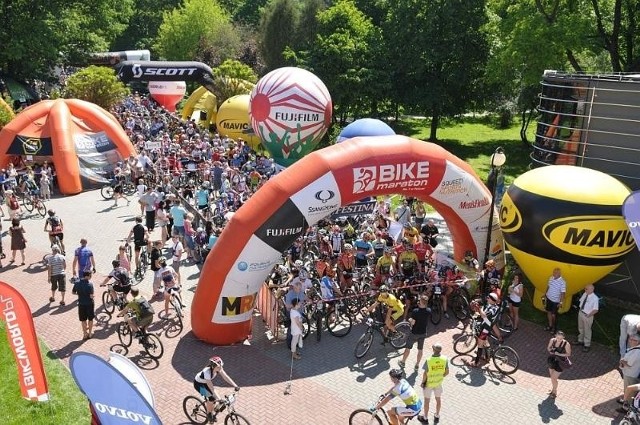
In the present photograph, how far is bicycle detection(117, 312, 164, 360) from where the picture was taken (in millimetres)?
12547

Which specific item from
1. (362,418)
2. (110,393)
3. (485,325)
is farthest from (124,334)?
(485,325)

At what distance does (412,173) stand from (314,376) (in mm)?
5261

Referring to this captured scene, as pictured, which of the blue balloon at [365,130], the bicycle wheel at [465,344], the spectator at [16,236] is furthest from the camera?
the blue balloon at [365,130]

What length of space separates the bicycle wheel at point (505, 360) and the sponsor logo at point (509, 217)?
3.82 metres

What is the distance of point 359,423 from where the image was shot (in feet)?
34.7

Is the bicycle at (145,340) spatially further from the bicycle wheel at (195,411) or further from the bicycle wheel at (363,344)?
Result: the bicycle wheel at (363,344)

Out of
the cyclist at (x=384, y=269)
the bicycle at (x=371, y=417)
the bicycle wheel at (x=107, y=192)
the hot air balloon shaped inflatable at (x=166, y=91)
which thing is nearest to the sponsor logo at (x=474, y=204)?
the cyclist at (x=384, y=269)

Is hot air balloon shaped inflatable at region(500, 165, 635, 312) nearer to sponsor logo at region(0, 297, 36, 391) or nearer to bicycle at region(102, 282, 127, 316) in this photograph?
bicycle at region(102, 282, 127, 316)

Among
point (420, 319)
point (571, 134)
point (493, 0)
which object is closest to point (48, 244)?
point (420, 319)

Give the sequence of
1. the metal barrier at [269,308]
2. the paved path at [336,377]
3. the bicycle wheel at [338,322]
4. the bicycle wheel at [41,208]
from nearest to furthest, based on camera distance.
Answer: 1. the paved path at [336,377]
2. the metal barrier at [269,308]
3. the bicycle wheel at [338,322]
4. the bicycle wheel at [41,208]

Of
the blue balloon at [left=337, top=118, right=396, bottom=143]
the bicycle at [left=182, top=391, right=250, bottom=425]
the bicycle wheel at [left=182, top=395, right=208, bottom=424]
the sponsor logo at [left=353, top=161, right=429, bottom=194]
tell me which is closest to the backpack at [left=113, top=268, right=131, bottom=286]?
the bicycle at [left=182, top=391, right=250, bottom=425]

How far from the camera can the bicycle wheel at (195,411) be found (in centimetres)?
1041

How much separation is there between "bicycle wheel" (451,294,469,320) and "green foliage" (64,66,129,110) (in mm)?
26974

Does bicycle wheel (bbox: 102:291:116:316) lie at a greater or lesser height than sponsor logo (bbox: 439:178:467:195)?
lesser
